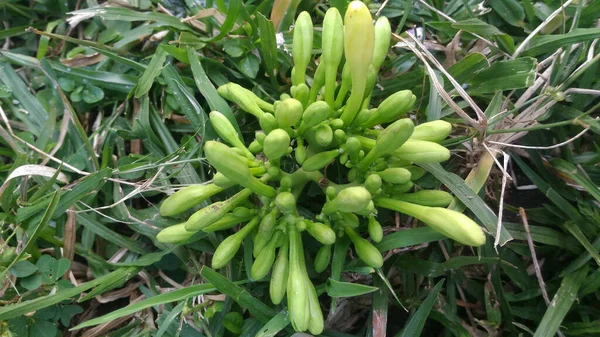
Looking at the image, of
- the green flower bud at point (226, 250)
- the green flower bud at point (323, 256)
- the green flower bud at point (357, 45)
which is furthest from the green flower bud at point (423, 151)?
the green flower bud at point (226, 250)

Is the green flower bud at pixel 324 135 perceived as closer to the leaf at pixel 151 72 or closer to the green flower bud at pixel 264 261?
the green flower bud at pixel 264 261

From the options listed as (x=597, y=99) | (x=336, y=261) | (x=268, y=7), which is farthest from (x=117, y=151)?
(x=597, y=99)

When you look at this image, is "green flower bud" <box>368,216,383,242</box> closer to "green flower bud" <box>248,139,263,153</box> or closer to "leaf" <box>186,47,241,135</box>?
"green flower bud" <box>248,139,263,153</box>

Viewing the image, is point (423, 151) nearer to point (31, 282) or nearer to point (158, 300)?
point (158, 300)

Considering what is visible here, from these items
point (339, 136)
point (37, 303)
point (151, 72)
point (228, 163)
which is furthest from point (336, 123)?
point (37, 303)

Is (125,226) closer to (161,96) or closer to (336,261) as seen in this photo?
(161,96)

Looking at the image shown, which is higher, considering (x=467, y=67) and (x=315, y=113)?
(x=315, y=113)
